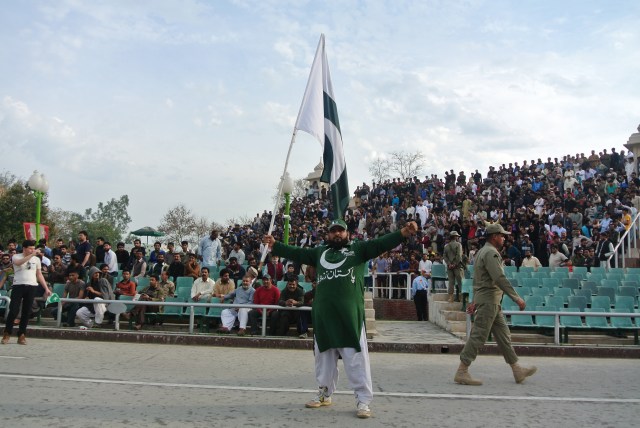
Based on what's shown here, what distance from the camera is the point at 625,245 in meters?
18.8

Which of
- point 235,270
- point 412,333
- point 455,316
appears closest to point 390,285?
point 455,316

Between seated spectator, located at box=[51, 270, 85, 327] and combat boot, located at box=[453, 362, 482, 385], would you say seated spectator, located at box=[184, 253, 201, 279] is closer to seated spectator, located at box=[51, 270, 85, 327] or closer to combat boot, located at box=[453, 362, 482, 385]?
seated spectator, located at box=[51, 270, 85, 327]

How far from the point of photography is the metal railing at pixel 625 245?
Result: 17531 mm

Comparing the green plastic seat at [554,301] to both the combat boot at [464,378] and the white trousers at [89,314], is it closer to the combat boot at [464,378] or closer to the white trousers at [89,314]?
A: the combat boot at [464,378]

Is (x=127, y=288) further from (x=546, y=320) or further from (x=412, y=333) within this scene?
(x=546, y=320)

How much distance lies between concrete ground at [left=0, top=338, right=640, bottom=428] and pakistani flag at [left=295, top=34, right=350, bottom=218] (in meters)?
2.70

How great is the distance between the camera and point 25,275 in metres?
10.5

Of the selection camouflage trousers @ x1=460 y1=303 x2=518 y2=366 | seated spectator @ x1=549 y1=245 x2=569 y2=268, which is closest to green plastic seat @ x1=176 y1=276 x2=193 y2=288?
camouflage trousers @ x1=460 y1=303 x2=518 y2=366

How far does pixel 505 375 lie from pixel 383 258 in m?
10.8

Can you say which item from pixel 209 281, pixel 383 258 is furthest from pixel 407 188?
pixel 209 281

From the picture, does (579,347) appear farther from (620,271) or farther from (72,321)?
(72,321)

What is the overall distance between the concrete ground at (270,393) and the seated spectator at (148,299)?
8.67 ft

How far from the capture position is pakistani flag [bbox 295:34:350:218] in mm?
9188

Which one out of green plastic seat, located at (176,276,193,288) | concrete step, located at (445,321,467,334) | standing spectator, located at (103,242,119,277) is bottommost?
concrete step, located at (445,321,467,334)
